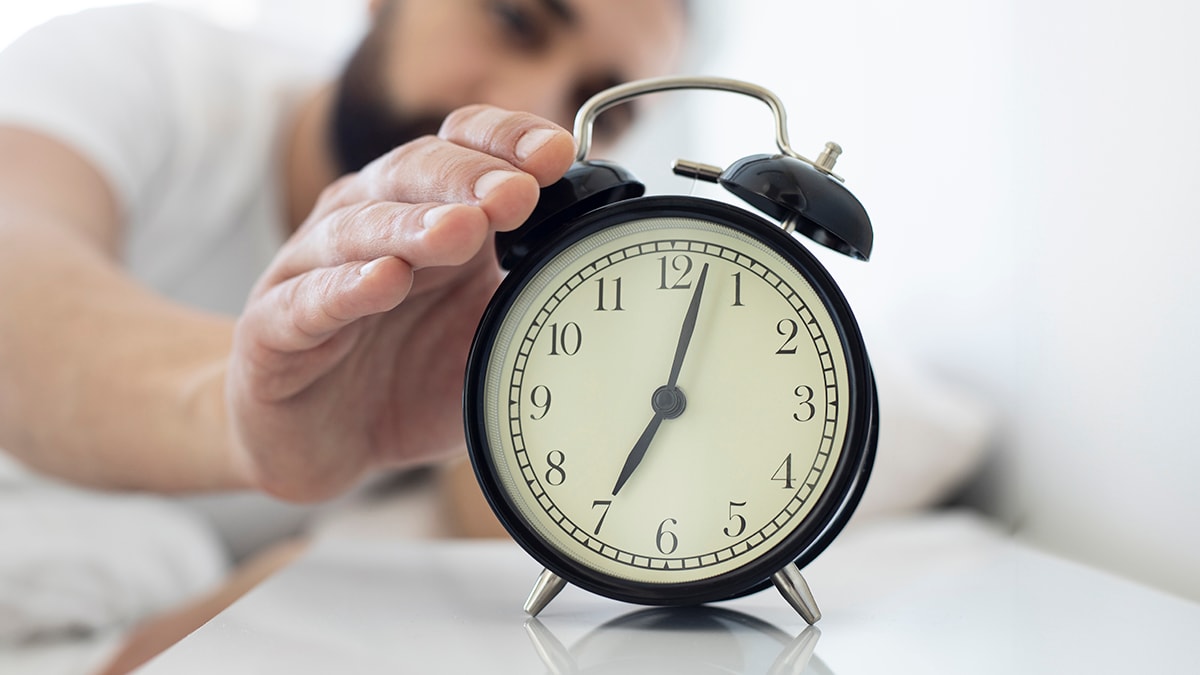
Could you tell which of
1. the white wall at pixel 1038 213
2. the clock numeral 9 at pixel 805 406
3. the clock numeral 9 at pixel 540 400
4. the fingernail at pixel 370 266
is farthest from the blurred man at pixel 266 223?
the white wall at pixel 1038 213

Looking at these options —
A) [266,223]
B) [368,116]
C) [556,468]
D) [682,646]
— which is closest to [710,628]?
[682,646]

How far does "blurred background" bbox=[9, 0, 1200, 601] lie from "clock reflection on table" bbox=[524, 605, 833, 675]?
1.49 ft

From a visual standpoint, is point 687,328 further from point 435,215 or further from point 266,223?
point 266,223

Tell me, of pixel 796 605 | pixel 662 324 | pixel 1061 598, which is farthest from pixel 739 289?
pixel 1061 598

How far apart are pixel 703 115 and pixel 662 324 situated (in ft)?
4.50

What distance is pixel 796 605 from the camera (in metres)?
0.60

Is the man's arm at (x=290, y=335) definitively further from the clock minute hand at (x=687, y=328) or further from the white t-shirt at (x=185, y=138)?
the white t-shirt at (x=185, y=138)

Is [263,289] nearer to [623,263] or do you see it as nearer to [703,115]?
[623,263]

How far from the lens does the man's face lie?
65.2 inches

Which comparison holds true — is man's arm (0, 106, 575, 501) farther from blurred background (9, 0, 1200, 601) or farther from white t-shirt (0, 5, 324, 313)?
blurred background (9, 0, 1200, 601)

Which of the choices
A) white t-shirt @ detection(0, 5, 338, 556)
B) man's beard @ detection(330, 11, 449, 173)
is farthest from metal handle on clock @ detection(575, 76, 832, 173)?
white t-shirt @ detection(0, 5, 338, 556)

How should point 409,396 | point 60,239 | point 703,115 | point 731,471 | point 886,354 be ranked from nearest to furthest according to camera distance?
point 731,471 → point 409,396 → point 60,239 → point 886,354 → point 703,115

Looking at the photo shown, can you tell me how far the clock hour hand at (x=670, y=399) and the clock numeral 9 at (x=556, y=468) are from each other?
4 cm

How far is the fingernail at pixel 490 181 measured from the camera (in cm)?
55
